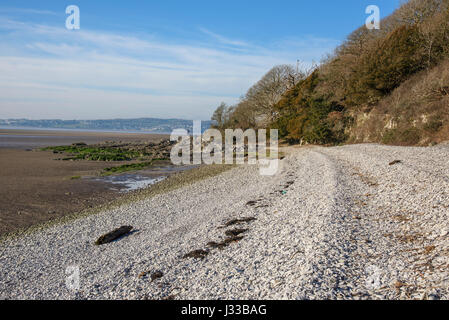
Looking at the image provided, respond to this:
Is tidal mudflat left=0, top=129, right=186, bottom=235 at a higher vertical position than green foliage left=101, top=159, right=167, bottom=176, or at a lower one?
lower

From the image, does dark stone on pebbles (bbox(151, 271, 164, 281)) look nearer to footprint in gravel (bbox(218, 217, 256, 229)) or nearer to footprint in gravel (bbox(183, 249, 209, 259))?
footprint in gravel (bbox(183, 249, 209, 259))

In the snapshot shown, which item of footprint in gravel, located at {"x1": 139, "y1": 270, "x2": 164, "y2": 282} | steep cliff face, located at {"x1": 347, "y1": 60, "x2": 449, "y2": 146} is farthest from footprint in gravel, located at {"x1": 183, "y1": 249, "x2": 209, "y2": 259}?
steep cliff face, located at {"x1": 347, "y1": 60, "x2": 449, "y2": 146}

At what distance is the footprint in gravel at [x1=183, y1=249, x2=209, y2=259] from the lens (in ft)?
25.3

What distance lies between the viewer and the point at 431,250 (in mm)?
6008

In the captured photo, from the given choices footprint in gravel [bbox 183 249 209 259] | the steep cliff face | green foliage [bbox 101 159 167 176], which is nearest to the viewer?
footprint in gravel [bbox 183 249 209 259]

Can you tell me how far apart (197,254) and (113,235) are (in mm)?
4103

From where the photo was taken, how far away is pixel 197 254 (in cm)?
782

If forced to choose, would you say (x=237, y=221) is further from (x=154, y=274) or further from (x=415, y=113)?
(x=415, y=113)

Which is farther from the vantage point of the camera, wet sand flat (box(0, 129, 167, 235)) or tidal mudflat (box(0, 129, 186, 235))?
tidal mudflat (box(0, 129, 186, 235))

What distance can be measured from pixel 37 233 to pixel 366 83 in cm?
2701

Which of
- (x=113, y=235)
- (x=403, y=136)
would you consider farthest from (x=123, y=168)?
(x=403, y=136)

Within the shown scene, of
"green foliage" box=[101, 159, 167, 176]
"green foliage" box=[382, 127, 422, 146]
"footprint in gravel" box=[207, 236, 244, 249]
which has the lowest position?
"footprint in gravel" box=[207, 236, 244, 249]

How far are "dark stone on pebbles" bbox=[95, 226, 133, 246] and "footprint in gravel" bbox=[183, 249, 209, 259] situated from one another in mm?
3771

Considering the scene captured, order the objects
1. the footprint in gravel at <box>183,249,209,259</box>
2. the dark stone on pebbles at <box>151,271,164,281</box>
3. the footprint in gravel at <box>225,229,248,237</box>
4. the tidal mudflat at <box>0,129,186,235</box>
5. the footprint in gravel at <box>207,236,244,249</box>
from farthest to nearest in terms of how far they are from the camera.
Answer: the tidal mudflat at <box>0,129,186,235</box>
the footprint in gravel at <box>225,229,248,237</box>
the footprint in gravel at <box>207,236,244,249</box>
the footprint in gravel at <box>183,249,209,259</box>
the dark stone on pebbles at <box>151,271,164,281</box>
